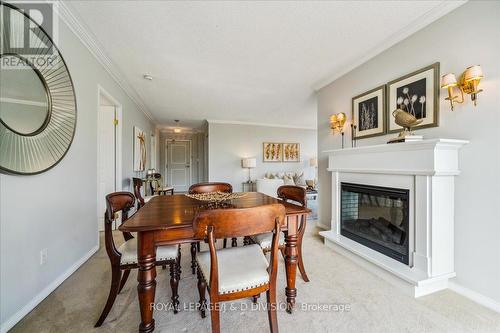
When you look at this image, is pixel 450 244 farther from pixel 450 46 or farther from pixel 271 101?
pixel 271 101

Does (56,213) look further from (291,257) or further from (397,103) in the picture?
(397,103)

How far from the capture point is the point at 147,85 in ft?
10.8

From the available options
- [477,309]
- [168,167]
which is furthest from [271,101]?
[168,167]

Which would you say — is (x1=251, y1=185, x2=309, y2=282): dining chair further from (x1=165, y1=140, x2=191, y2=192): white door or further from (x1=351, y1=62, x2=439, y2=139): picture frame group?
(x1=165, y1=140, x2=191, y2=192): white door

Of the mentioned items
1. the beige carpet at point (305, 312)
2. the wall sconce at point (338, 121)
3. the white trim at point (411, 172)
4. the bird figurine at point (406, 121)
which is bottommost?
the beige carpet at point (305, 312)

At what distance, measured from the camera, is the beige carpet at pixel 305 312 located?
1270mm

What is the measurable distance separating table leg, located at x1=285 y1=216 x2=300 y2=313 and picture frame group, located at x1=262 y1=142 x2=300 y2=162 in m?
4.98

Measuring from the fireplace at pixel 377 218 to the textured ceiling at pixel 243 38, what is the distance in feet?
5.43

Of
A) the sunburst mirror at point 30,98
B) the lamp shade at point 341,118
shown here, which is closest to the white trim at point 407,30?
the lamp shade at point 341,118

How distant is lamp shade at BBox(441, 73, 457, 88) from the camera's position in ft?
5.17

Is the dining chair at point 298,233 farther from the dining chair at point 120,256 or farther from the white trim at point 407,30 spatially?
the white trim at point 407,30

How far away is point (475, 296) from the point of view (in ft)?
4.99

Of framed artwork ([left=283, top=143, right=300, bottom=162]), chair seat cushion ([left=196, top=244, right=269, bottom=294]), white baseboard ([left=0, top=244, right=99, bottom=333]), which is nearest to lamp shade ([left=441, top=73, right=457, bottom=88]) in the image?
chair seat cushion ([left=196, top=244, right=269, bottom=294])

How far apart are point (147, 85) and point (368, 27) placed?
3268mm
